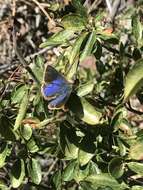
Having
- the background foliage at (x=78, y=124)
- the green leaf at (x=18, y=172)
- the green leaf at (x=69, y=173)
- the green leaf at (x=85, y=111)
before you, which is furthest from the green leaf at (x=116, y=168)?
the green leaf at (x=18, y=172)

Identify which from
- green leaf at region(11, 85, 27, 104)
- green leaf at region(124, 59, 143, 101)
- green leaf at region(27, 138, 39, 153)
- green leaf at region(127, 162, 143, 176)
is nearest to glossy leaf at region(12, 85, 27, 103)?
green leaf at region(11, 85, 27, 104)

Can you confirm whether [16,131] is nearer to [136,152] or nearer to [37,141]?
[37,141]

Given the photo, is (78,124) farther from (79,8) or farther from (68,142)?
(79,8)

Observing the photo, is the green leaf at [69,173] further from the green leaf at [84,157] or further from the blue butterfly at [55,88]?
the blue butterfly at [55,88]

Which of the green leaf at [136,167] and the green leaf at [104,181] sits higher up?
A: the green leaf at [136,167]

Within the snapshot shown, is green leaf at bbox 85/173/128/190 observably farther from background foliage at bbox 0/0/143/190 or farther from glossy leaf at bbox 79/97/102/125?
glossy leaf at bbox 79/97/102/125

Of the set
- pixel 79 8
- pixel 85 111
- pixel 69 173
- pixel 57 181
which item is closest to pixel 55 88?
pixel 85 111
